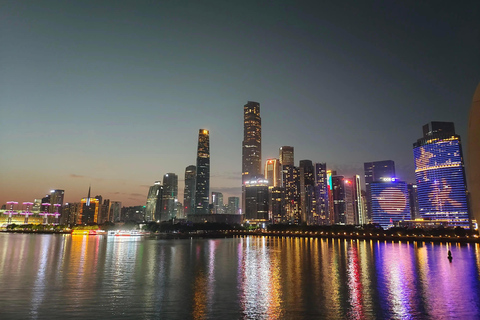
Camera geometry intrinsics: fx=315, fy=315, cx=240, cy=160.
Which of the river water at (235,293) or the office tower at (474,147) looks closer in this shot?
the office tower at (474,147)

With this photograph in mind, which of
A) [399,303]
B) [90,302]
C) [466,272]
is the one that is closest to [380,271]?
[466,272]

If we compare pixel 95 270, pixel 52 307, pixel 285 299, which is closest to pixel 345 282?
pixel 285 299

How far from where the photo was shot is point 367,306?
27281mm

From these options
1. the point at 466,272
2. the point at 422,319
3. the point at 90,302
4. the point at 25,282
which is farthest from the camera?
the point at 466,272

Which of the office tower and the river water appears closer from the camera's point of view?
the office tower

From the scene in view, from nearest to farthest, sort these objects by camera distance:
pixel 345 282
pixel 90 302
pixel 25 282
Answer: pixel 90 302, pixel 25 282, pixel 345 282

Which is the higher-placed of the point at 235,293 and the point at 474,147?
the point at 474,147

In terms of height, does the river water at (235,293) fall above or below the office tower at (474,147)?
below

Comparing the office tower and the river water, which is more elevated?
the office tower

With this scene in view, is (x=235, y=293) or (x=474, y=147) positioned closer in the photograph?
(x=474, y=147)

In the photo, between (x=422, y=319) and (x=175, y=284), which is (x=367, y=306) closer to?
(x=422, y=319)

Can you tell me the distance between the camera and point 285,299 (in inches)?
1150

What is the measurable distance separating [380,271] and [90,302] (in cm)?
4078

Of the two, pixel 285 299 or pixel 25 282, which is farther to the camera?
pixel 25 282
